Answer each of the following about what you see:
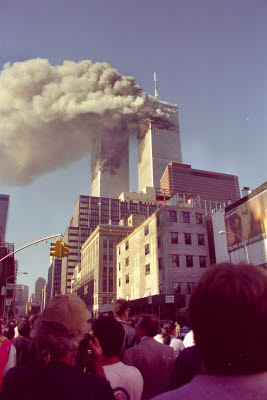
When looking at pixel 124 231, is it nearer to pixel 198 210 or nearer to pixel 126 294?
pixel 126 294

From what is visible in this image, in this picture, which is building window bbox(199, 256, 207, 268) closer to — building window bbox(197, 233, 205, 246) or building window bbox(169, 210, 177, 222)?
building window bbox(197, 233, 205, 246)

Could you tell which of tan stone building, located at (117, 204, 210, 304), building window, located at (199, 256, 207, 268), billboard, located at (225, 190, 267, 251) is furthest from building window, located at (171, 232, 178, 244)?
billboard, located at (225, 190, 267, 251)

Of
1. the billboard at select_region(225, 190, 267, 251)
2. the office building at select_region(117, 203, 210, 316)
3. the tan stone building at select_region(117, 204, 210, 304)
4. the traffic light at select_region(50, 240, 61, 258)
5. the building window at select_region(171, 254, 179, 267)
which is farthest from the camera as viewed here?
the building window at select_region(171, 254, 179, 267)

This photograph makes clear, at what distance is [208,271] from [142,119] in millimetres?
149366

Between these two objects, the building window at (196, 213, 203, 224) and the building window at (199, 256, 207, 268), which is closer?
the building window at (199, 256, 207, 268)

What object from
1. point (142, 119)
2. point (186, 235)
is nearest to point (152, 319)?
point (186, 235)

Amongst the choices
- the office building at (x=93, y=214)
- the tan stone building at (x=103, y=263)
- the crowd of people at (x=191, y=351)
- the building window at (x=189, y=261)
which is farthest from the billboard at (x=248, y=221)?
the office building at (x=93, y=214)

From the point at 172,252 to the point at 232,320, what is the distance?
49635 mm

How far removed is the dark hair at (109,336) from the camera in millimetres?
3840

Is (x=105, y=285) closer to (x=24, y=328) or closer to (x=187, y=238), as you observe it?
(x=187, y=238)

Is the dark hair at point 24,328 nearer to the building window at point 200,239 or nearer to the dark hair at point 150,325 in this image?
the dark hair at point 150,325

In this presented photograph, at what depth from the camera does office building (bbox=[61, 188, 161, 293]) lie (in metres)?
152

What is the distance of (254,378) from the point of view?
4.82ft

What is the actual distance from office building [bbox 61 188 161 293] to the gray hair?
15150 cm
